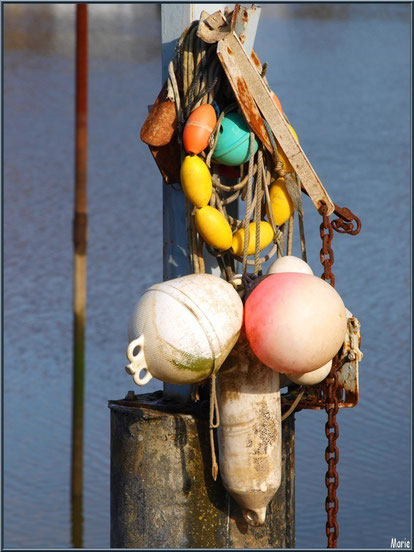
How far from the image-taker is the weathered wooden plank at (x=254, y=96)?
6.96 feet

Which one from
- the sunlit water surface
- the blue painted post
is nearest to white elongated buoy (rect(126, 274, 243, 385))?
the blue painted post

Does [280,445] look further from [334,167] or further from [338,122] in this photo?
[338,122]

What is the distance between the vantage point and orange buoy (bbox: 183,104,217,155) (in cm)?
209

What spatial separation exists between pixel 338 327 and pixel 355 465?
93.1 inches

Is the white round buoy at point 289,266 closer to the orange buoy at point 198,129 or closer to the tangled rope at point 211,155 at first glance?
the tangled rope at point 211,155

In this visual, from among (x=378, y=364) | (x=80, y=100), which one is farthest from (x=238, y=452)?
(x=80, y=100)

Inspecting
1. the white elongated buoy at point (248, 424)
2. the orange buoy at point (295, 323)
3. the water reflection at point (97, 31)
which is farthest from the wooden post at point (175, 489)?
the water reflection at point (97, 31)

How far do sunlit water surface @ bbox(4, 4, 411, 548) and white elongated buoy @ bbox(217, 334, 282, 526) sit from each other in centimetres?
167

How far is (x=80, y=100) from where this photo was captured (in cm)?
537

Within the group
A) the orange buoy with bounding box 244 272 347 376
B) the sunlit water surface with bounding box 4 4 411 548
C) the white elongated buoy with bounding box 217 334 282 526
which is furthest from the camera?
the sunlit water surface with bounding box 4 4 411 548

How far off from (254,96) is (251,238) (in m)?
0.31

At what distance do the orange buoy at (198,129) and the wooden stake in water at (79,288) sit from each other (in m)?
2.62

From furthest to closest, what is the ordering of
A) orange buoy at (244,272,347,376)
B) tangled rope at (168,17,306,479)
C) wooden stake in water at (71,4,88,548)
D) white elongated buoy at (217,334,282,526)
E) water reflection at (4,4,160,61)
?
1. water reflection at (4,4,160,61)
2. wooden stake in water at (71,4,88,548)
3. tangled rope at (168,17,306,479)
4. white elongated buoy at (217,334,282,526)
5. orange buoy at (244,272,347,376)

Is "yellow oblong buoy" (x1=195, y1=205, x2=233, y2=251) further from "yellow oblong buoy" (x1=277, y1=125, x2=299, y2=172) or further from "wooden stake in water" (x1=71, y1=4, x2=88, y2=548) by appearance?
"wooden stake in water" (x1=71, y1=4, x2=88, y2=548)
